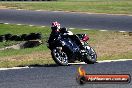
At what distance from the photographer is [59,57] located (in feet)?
49.5

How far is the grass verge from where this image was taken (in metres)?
16.8

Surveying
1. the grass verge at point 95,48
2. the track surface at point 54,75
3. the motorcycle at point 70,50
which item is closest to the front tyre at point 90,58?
the motorcycle at point 70,50

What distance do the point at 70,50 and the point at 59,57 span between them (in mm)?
505

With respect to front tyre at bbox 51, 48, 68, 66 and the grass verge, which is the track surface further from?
the grass verge

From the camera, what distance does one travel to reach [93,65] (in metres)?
15.0

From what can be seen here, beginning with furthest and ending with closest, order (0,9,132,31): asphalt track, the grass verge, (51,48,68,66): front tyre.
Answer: (0,9,132,31): asphalt track < the grass verge < (51,48,68,66): front tyre

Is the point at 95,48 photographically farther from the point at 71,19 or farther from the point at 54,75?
the point at 71,19

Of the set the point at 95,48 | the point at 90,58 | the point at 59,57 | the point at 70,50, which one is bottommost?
the point at 95,48

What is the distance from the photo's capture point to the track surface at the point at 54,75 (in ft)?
37.7

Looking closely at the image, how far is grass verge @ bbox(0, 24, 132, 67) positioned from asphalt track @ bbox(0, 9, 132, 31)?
7.48 ft

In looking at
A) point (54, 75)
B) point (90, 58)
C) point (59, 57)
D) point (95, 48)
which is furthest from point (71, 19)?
point (54, 75)

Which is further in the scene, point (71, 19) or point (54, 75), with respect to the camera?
point (71, 19)

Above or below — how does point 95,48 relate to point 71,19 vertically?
above

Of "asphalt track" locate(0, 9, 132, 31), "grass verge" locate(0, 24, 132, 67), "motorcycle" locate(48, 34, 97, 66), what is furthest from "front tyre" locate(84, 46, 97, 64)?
"asphalt track" locate(0, 9, 132, 31)
